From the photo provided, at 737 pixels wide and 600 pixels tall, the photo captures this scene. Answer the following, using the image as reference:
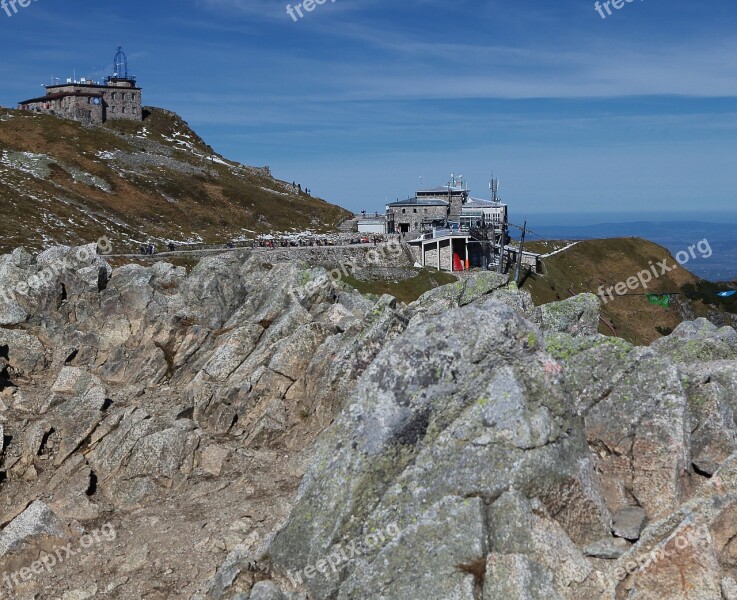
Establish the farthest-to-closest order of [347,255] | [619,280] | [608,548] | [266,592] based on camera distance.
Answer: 1. [619,280]
2. [347,255]
3. [266,592]
4. [608,548]

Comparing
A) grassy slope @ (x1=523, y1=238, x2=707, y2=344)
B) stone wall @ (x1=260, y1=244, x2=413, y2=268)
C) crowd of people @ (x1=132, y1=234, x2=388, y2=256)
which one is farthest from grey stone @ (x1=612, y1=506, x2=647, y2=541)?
crowd of people @ (x1=132, y1=234, x2=388, y2=256)

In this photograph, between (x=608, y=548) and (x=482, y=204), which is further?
(x=482, y=204)

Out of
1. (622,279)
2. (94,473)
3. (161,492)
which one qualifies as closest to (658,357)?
(161,492)

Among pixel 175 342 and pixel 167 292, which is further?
pixel 167 292

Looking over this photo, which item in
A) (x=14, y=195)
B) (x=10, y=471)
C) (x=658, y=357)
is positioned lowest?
(x=10, y=471)

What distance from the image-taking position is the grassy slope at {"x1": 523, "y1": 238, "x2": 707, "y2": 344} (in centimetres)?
10562

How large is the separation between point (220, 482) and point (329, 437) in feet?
35.5

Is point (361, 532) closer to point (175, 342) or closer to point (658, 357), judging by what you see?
point (658, 357)

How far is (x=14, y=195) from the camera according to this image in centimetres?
10662

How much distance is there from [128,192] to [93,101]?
65101mm

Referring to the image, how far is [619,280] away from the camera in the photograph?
393 feet

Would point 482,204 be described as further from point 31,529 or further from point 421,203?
point 31,529

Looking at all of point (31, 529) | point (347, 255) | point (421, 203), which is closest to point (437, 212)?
point (421, 203)

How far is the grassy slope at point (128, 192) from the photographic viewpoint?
103 meters
